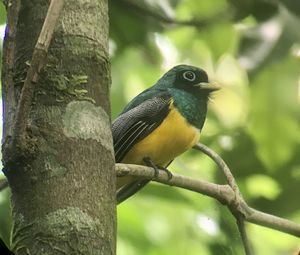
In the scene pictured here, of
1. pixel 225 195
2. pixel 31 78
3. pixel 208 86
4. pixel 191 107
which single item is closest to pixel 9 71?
pixel 31 78

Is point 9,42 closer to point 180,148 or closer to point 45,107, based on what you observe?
point 45,107

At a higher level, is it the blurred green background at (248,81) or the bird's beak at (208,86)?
the blurred green background at (248,81)

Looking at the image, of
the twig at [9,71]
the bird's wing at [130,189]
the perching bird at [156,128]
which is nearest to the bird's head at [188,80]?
the perching bird at [156,128]

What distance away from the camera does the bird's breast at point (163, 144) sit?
3459mm

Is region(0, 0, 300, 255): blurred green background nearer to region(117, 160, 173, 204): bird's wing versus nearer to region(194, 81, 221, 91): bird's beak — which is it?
region(117, 160, 173, 204): bird's wing

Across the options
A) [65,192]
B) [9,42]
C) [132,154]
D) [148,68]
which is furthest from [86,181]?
[148,68]

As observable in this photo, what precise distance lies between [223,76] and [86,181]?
2807 mm

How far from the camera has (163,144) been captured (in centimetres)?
348

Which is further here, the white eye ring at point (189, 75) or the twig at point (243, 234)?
the white eye ring at point (189, 75)

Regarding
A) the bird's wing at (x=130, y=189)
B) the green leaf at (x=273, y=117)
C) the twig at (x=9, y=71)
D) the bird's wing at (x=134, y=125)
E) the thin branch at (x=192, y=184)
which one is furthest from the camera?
the bird's wing at (x=134, y=125)

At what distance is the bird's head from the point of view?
391 cm

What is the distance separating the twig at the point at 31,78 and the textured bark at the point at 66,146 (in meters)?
0.04

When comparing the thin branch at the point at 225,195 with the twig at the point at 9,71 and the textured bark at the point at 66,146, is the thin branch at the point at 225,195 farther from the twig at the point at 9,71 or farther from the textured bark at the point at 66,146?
the twig at the point at 9,71

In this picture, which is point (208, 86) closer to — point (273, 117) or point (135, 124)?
point (135, 124)
